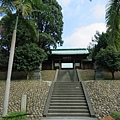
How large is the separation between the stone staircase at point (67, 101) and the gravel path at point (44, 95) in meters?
0.43

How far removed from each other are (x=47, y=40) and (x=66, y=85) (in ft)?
22.4

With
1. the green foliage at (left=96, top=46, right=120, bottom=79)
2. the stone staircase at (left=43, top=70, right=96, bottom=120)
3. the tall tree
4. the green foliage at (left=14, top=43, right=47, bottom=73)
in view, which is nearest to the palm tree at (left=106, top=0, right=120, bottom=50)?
the stone staircase at (left=43, top=70, right=96, bottom=120)

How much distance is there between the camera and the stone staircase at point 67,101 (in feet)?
31.7

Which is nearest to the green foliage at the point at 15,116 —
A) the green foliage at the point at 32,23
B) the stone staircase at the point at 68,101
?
the stone staircase at the point at 68,101

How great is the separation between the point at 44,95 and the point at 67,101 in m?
1.59

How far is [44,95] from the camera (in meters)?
11.4

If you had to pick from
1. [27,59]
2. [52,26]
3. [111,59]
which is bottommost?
[27,59]

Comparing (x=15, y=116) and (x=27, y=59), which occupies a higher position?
(x=27, y=59)

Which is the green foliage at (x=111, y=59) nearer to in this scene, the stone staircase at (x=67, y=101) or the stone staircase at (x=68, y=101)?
the stone staircase at (x=67, y=101)

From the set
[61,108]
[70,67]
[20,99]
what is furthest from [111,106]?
[70,67]

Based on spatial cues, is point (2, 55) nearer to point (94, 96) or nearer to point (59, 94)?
point (59, 94)

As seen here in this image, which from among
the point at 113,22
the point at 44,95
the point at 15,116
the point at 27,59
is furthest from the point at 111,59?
the point at 15,116

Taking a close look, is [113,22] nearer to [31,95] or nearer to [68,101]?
[68,101]

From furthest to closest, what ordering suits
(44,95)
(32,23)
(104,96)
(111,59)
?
(111,59)
(44,95)
(104,96)
(32,23)
